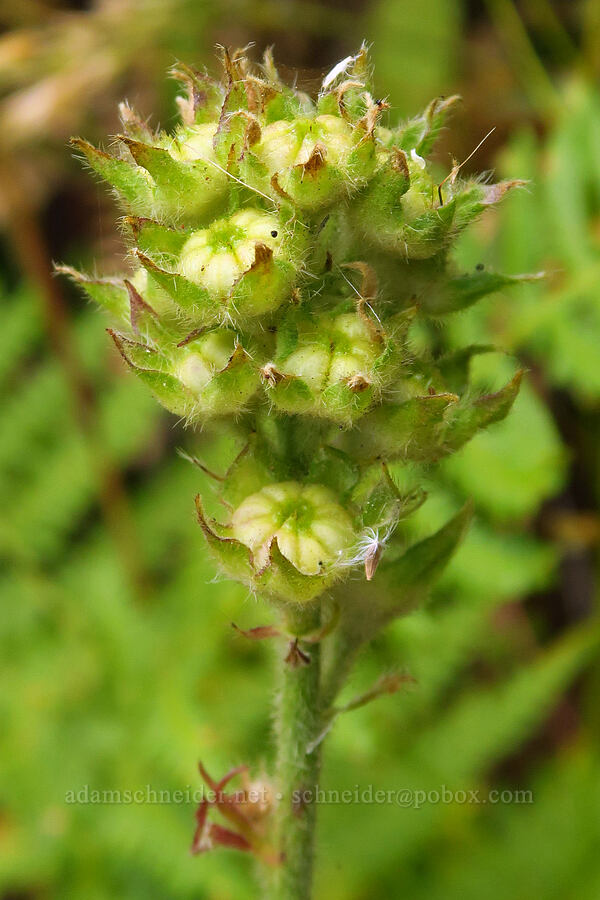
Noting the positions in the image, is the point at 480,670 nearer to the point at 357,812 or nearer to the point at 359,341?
the point at 357,812

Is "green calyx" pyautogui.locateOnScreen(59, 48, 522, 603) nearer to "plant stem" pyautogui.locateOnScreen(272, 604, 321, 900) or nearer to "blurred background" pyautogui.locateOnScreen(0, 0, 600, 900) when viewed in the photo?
"plant stem" pyautogui.locateOnScreen(272, 604, 321, 900)

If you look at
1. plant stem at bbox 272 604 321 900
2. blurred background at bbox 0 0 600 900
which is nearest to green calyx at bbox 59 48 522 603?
plant stem at bbox 272 604 321 900

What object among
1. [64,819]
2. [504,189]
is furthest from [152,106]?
[504,189]

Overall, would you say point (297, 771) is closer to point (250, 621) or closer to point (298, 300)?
point (298, 300)

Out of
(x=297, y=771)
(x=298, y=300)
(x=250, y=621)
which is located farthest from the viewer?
(x=250, y=621)

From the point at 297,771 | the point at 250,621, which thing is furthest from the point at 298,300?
the point at 250,621

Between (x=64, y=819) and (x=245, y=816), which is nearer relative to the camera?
(x=245, y=816)
